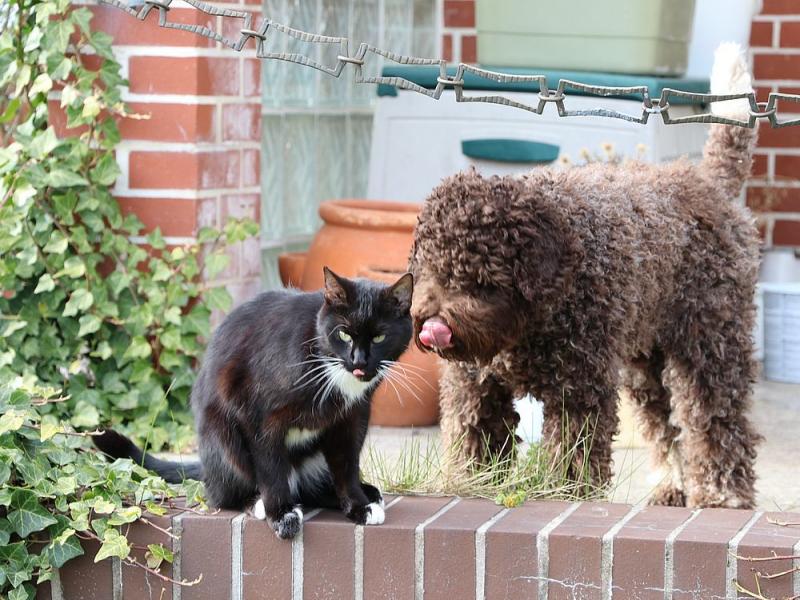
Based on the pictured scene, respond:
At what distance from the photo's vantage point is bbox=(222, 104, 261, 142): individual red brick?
4.61 meters

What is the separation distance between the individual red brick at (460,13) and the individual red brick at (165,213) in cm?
243

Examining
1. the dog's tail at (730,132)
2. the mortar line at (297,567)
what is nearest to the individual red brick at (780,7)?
the dog's tail at (730,132)

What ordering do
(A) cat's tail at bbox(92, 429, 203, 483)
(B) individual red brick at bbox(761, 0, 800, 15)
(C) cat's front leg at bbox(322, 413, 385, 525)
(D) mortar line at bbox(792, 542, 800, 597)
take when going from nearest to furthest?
(D) mortar line at bbox(792, 542, 800, 597)
(C) cat's front leg at bbox(322, 413, 385, 525)
(A) cat's tail at bbox(92, 429, 203, 483)
(B) individual red brick at bbox(761, 0, 800, 15)

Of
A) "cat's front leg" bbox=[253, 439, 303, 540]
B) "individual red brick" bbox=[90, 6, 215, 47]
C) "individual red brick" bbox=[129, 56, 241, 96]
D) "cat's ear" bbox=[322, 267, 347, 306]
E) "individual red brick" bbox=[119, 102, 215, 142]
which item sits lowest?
"cat's front leg" bbox=[253, 439, 303, 540]

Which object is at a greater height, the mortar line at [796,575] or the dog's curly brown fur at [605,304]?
the dog's curly brown fur at [605,304]

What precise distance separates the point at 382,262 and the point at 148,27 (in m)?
1.21

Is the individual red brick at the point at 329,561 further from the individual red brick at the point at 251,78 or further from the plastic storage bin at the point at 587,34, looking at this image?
the plastic storage bin at the point at 587,34

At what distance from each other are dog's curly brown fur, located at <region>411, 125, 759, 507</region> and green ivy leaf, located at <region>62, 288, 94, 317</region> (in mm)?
1548

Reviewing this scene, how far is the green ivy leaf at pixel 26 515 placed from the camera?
9.20ft

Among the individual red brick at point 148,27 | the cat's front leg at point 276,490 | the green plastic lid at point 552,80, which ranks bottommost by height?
the cat's front leg at point 276,490

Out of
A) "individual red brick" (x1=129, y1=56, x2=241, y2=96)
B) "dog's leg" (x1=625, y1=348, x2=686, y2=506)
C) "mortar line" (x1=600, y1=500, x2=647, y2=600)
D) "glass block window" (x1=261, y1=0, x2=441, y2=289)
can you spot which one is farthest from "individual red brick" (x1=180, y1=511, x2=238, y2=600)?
"glass block window" (x1=261, y1=0, x2=441, y2=289)

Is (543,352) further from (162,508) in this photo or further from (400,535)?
(162,508)

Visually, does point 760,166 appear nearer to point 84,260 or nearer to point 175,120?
point 175,120

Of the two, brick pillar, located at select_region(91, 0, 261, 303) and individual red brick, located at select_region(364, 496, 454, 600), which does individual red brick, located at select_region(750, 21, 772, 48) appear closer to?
brick pillar, located at select_region(91, 0, 261, 303)
